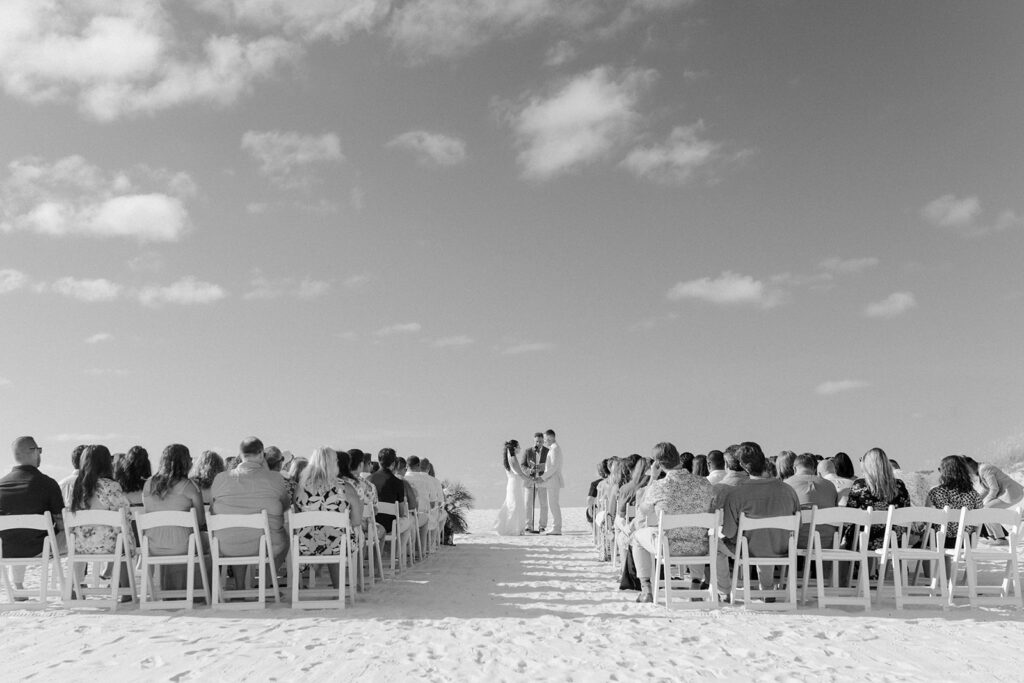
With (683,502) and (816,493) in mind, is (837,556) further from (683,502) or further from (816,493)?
(683,502)

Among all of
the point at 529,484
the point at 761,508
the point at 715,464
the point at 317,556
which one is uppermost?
the point at 715,464

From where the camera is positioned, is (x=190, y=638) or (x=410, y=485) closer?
(x=190, y=638)

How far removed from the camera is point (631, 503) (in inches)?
475

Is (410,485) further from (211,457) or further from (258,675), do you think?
(258,675)

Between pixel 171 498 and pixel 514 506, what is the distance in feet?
41.1

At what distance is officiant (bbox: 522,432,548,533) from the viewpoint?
21188 mm

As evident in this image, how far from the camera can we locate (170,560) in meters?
9.04

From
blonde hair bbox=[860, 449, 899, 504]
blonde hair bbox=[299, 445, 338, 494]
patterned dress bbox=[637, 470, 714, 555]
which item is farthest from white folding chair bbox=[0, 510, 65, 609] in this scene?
blonde hair bbox=[860, 449, 899, 504]

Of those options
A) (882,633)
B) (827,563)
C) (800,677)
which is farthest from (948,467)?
(800,677)

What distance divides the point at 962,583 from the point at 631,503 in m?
4.18

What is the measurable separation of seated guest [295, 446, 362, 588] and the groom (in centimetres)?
1136

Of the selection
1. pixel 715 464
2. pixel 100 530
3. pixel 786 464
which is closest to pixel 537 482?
pixel 786 464

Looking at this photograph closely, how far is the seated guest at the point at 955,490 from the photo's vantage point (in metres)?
10.1

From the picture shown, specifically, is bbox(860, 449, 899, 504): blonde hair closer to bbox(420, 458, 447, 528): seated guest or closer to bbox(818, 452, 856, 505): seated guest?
bbox(818, 452, 856, 505): seated guest
